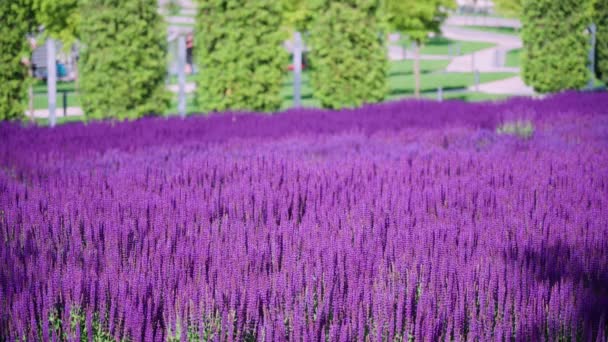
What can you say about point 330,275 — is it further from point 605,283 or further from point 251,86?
point 251,86

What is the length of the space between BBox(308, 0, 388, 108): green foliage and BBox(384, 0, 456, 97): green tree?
6746 millimetres

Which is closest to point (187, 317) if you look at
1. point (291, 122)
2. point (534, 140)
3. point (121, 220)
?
point (121, 220)

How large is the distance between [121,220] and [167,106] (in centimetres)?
1194

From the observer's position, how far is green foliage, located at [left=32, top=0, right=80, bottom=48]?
21.3 metres

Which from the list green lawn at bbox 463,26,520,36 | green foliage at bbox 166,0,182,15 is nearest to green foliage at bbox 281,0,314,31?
green foliage at bbox 166,0,182,15

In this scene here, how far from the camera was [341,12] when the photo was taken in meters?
17.3

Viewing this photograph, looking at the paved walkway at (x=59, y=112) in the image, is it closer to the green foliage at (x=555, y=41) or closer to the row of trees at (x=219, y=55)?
the row of trees at (x=219, y=55)

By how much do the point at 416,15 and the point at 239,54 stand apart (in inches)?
428

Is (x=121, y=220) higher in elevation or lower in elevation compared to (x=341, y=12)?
lower

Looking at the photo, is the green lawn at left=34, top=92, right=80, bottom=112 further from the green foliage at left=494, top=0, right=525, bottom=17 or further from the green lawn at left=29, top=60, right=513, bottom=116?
the green foliage at left=494, top=0, right=525, bottom=17

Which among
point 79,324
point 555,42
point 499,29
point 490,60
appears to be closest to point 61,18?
point 555,42

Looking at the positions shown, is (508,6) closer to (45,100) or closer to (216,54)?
(45,100)

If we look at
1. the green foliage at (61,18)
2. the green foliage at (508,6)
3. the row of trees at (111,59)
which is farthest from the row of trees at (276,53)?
the green foliage at (508,6)

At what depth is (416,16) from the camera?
25.1 meters
